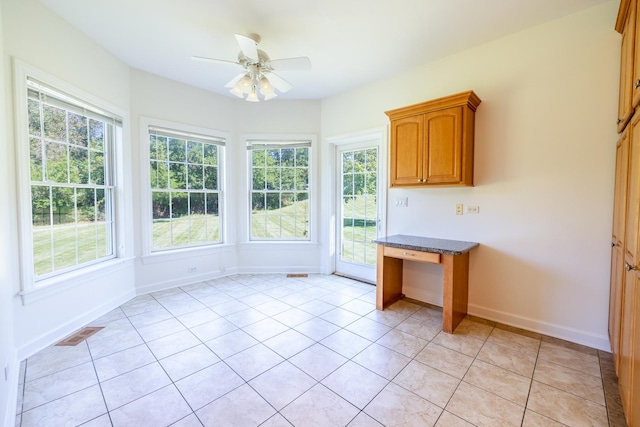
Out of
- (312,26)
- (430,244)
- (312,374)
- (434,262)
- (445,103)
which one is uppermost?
(312,26)

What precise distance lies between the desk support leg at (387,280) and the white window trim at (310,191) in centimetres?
151

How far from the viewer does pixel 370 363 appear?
2.09 m

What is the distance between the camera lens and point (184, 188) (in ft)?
12.7

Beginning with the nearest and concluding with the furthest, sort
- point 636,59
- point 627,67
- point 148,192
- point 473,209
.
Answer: point 636,59, point 627,67, point 473,209, point 148,192

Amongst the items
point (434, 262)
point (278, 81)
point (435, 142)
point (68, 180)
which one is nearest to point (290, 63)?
point (278, 81)

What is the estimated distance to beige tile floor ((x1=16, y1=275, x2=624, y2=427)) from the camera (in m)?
1.60

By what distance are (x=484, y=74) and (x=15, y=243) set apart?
4440 mm

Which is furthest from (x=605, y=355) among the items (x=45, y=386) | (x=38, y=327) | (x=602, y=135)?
(x=38, y=327)

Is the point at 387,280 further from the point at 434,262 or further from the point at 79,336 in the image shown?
the point at 79,336

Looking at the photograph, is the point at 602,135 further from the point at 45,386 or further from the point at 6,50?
the point at 6,50

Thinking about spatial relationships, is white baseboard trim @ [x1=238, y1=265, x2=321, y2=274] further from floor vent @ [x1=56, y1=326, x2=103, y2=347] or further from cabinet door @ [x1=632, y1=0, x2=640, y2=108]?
cabinet door @ [x1=632, y1=0, x2=640, y2=108]

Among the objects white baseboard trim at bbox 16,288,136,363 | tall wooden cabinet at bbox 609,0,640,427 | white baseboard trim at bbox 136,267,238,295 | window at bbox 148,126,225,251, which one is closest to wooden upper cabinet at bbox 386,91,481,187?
tall wooden cabinet at bbox 609,0,640,427

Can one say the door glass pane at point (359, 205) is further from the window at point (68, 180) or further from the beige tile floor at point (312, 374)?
the window at point (68, 180)

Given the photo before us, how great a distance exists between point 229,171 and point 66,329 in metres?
2.63
